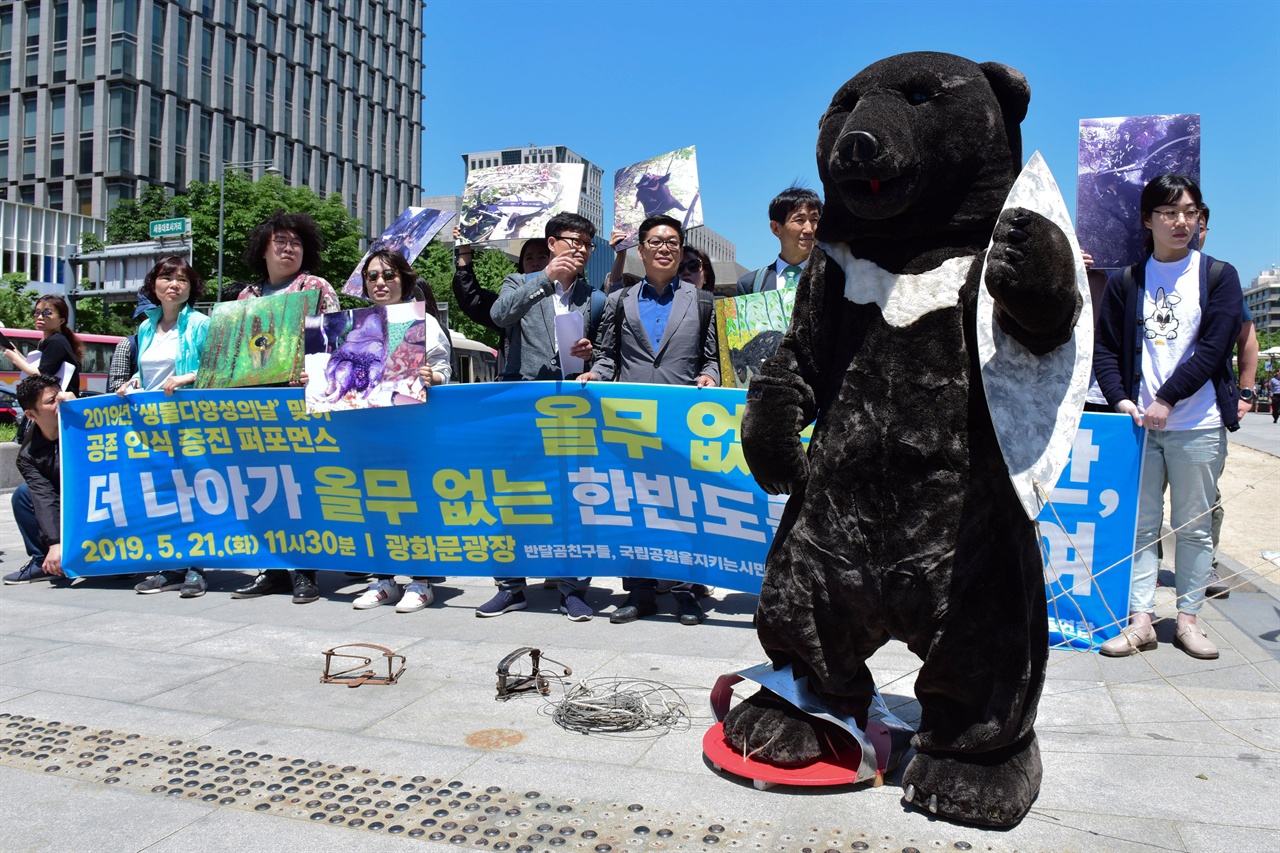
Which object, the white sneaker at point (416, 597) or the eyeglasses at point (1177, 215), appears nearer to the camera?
the eyeglasses at point (1177, 215)

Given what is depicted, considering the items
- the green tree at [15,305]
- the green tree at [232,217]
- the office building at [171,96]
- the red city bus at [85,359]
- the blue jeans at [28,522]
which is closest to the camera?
the blue jeans at [28,522]

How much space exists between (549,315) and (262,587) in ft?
7.48

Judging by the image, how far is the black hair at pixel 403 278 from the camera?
537cm

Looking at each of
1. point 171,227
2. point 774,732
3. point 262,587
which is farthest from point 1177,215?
point 171,227

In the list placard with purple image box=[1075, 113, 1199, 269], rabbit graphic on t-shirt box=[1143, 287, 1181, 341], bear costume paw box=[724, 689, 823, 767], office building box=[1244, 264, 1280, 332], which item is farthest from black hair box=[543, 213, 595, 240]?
office building box=[1244, 264, 1280, 332]

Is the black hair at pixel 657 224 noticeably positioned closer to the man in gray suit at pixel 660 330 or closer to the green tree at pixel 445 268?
the man in gray suit at pixel 660 330

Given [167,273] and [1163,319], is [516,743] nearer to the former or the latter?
[1163,319]

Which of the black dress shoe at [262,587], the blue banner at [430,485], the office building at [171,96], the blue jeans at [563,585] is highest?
the office building at [171,96]

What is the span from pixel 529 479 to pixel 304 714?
1908mm

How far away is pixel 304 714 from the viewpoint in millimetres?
3434

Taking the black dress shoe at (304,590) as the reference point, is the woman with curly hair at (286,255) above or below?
above

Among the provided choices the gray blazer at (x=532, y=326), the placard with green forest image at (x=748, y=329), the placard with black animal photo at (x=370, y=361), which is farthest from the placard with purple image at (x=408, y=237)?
the placard with green forest image at (x=748, y=329)

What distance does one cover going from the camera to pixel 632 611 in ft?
16.0

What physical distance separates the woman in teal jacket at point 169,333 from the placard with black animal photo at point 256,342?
12 cm
